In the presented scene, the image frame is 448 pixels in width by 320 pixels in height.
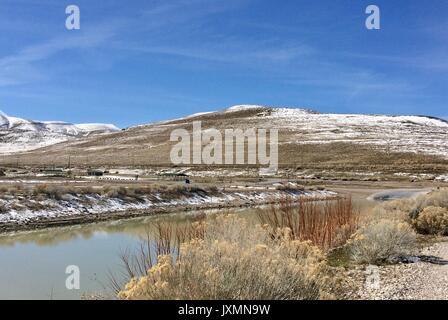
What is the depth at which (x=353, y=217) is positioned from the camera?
16078 millimetres

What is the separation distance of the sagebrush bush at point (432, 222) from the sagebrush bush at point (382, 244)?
5328mm

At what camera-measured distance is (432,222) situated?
57.5 feet

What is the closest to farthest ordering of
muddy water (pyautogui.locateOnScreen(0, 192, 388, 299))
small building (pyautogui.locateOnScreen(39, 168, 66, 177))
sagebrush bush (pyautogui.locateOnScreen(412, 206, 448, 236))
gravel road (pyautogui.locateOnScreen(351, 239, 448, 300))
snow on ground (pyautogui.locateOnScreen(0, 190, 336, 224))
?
1. gravel road (pyautogui.locateOnScreen(351, 239, 448, 300))
2. muddy water (pyautogui.locateOnScreen(0, 192, 388, 299))
3. sagebrush bush (pyautogui.locateOnScreen(412, 206, 448, 236))
4. snow on ground (pyautogui.locateOnScreen(0, 190, 336, 224))
5. small building (pyautogui.locateOnScreen(39, 168, 66, 177))

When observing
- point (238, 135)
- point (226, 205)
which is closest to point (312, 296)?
point (226, 205)

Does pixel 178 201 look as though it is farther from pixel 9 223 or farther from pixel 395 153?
pixel 395 153

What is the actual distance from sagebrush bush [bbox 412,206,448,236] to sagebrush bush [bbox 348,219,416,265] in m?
5.33

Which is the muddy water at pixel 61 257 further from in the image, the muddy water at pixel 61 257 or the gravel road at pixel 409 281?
the gravel road at pixel 409 281

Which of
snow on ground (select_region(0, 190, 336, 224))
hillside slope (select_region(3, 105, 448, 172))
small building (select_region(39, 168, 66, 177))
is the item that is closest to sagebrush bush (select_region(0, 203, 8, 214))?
snow on ground (select_region(0, 190, 336, 224))

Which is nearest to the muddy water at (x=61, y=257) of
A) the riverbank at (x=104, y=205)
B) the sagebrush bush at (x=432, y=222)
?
the riverbank at (x=104, y=205)

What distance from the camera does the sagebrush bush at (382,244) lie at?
1191 centimetres

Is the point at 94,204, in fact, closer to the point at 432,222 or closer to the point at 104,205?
the point at 104,205

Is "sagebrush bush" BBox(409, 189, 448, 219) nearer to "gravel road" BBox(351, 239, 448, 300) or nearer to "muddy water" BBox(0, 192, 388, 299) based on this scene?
"gravel road" BBox(351, 239, 448, 300)

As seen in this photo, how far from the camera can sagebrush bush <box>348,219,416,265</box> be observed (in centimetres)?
1191

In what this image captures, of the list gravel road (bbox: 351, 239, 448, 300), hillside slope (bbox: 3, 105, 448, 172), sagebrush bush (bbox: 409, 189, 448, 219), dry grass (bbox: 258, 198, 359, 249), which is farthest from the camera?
hillside slope (bbox: 3, 105, 448, 172)
